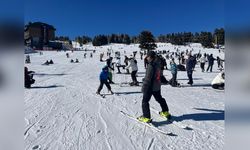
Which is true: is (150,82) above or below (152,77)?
below

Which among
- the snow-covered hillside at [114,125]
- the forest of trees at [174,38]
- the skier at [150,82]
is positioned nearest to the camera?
the snow-covered hillside at [114,125]

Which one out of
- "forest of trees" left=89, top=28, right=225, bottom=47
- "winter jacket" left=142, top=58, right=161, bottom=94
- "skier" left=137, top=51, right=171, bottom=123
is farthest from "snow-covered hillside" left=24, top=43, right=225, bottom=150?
"forest of trees" left=89, top=28, right=225, bottom=47

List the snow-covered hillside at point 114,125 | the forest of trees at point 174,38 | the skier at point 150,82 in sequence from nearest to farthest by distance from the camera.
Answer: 1. the snow-covered hillside at point 114,125
2. the skier at point 150,82
3. the forest of trees at point 174,38

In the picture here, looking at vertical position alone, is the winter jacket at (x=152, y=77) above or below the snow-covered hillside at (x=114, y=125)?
above

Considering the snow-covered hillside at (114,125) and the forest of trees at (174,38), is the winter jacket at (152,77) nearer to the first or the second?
the snow-covered hillside at (114,125)

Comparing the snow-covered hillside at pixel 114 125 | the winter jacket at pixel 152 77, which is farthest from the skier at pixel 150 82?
the snow-covered hillside at pixel 114 125

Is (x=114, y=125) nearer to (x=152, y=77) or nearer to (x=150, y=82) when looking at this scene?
(x=150, y=82)

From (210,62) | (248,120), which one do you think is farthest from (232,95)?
(210,62)

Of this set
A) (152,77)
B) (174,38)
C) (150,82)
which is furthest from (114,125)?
(174,38)

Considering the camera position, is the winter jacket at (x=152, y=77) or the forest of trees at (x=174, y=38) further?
the forest of trees at (x=174, y=38)

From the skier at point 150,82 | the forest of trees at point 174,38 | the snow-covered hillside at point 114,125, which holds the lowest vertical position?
the snow-covered hillside at point 114,125

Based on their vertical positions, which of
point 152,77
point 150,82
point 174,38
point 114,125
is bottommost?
point 114,125

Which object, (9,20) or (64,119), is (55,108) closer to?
(64,119)

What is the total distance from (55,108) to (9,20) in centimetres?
707
